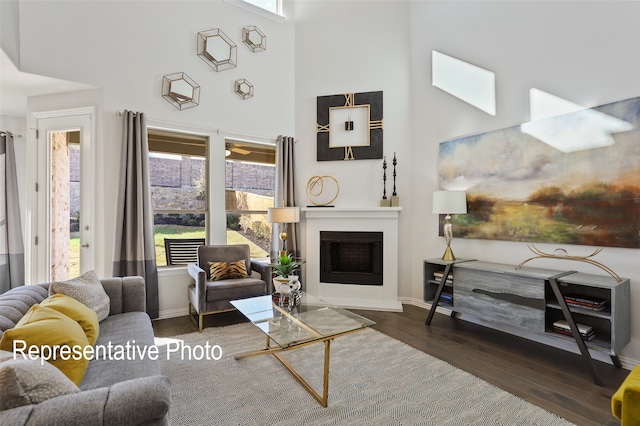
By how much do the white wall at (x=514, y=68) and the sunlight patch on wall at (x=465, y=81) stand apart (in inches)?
2.7

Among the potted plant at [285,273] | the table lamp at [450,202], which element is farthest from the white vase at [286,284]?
the table lamp at [450,202]

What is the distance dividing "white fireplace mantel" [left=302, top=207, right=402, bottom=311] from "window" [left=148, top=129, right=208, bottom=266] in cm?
148

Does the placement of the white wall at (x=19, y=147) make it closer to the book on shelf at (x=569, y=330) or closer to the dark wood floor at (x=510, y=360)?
the dark wood floor at (x=510, y=360)

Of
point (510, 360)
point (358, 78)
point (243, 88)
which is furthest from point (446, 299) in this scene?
point (243, 88)

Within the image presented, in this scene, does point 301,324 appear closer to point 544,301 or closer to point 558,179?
point 544,301

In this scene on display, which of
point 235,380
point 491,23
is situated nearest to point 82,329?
point 235,380

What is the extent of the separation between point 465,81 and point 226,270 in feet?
12.2

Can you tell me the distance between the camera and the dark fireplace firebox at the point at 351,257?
437cm

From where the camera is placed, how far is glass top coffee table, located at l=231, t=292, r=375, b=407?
2086mm

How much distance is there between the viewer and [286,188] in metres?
4.64

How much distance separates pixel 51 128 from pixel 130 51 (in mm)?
1305

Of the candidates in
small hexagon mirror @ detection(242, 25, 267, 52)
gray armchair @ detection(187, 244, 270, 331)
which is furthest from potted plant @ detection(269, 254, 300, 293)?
small hexagon mirror @ detection(242, 25, 267, 52)

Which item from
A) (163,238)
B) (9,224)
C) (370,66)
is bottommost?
(163,238)

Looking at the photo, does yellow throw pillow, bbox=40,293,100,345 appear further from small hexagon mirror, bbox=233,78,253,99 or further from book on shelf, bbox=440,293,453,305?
small hexagon mirror, bbox=233,78,253,99
